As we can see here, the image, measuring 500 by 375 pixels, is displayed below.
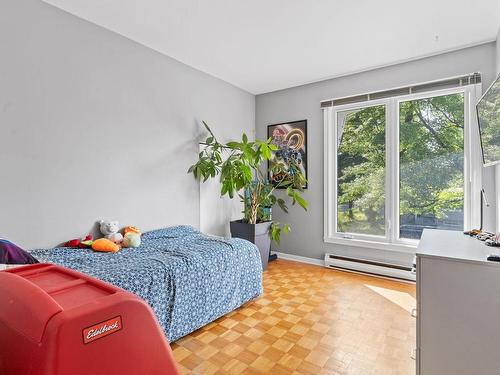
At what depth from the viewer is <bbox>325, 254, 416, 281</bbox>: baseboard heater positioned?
3199 mm

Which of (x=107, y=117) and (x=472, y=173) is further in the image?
(x=472, y=173)

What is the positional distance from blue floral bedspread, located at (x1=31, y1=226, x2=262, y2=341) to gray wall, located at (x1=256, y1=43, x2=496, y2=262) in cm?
140

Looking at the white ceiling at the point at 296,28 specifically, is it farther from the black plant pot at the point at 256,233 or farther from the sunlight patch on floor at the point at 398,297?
the sunlight patch on floor at the point at 398,297

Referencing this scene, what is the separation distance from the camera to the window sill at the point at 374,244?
3215 millimetres

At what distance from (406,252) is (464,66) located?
2013mm

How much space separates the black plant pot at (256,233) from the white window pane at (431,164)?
158 cm

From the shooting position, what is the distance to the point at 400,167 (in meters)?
3.32

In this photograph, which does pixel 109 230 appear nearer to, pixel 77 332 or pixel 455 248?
pixel 77 332

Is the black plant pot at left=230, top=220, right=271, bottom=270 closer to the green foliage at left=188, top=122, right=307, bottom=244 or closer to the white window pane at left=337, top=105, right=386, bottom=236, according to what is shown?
the green foliage at left=188, top=122, right=307, bottom=244

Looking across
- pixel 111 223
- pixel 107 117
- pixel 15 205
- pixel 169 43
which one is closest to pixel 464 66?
pixel 169 43

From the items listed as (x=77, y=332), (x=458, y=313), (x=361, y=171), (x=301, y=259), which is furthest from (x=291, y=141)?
(x=77, y=332)

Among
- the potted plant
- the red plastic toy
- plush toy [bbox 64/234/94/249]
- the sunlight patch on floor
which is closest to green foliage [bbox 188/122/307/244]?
the potted plant

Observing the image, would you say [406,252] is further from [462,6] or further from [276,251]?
[462,6]

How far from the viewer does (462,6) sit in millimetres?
2199
